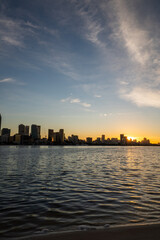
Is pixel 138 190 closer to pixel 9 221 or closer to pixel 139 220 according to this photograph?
pixel 139 220

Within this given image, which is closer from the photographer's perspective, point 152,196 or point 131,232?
point 131,232

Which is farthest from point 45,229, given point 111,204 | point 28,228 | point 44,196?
point 44,196

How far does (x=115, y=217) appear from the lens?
903 centimetres

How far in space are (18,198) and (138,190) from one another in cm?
973

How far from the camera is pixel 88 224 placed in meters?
8.12

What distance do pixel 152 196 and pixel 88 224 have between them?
288 inches

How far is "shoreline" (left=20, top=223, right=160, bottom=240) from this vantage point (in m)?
5.57

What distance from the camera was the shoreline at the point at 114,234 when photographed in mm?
5570

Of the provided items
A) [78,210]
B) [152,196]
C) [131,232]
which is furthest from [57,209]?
[152,196]

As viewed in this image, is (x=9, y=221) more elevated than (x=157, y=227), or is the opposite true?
(x=157, y=227)

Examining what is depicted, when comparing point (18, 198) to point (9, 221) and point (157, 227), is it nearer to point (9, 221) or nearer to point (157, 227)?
point (9, 221)

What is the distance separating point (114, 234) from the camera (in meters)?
5.86

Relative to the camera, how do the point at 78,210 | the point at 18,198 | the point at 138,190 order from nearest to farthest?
the point at 78,210
the point at 18,198
the point at 138,190

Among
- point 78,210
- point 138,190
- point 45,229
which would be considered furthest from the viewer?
point 138,190
